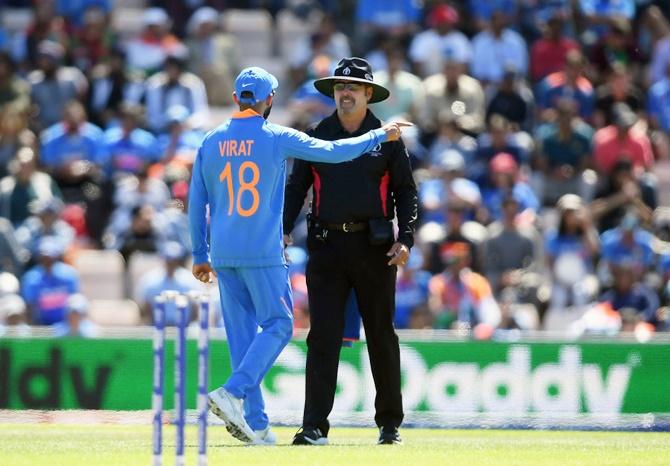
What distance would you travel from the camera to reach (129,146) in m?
19.9

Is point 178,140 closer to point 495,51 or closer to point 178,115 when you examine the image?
point 178,115

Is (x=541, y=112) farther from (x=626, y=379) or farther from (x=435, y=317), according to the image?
(x=626, y=379)

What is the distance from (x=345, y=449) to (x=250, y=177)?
1.80 metres

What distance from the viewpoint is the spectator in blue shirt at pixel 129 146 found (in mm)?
19688

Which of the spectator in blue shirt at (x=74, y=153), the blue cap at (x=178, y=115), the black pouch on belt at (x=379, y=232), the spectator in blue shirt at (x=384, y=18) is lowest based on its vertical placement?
the black pouch on belt at (x=379, y=232)

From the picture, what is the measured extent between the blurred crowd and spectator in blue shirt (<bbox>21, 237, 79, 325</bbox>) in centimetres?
2

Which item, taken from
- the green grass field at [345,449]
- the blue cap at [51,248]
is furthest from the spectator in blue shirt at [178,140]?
the green grass field at [345,449]

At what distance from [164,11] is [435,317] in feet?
28.5

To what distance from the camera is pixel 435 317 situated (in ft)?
55.8

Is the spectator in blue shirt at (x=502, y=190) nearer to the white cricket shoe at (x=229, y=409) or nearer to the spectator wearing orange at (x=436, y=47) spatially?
the spectator wearing orange at (x=436, y=47)

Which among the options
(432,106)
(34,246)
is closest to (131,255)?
(34,246)

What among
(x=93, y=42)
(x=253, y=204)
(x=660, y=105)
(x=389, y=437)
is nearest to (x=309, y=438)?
(x=389, y=437)

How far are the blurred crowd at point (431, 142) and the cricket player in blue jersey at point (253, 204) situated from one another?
6.06 m

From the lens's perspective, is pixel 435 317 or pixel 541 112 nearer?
pixel 435 317
